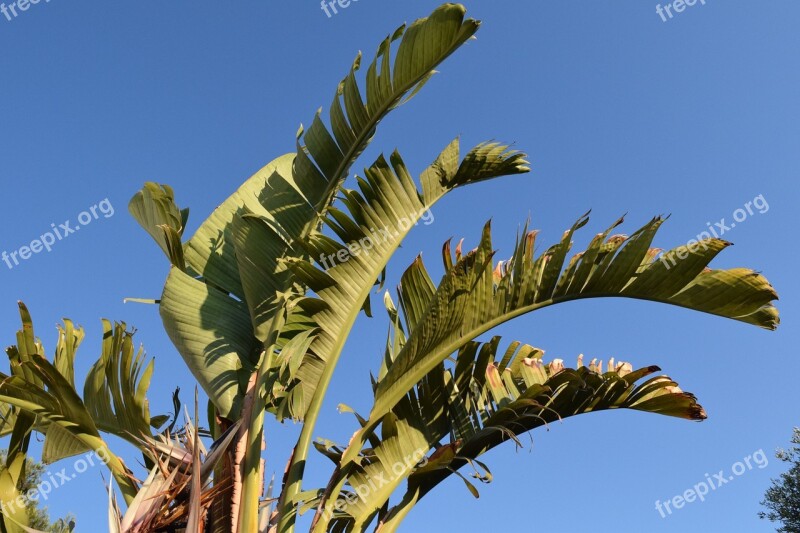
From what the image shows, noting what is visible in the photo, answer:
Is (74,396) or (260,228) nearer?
(74,396)

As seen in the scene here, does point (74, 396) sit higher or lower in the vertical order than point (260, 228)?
lower

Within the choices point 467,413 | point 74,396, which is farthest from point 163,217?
point 467,413

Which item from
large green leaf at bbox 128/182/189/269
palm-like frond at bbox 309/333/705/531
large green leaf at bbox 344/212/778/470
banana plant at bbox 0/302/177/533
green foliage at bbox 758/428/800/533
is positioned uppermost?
large green leaf at bbox 128/182/189/269

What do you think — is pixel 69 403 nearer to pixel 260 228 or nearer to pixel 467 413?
pixel 260 228

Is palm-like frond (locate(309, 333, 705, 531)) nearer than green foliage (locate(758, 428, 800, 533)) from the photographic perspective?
Yes

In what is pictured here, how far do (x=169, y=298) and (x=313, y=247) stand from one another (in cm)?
105

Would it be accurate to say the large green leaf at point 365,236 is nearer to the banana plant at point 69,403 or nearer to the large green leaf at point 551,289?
the large green leaf at point 551,289

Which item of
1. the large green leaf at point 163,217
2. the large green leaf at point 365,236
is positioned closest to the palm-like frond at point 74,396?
the large green leaf at point 163,217

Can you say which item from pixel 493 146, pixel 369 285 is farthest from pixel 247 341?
pixel 493 146

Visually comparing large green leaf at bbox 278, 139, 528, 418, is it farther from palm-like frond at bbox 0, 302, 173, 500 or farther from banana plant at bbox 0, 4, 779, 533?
palm-like frond at bbox 0, 302, 173, 500

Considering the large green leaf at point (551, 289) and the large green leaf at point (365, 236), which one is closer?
the large green leaf at point (551, 289)

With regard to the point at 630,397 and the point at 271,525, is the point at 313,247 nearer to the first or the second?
the point at 271,525

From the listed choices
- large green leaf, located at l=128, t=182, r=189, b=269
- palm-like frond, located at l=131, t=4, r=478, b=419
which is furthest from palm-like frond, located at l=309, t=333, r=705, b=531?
large green leaf, located at l=128, t=182, r=189, b=269

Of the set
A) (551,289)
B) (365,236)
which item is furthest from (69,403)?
(551,289)
